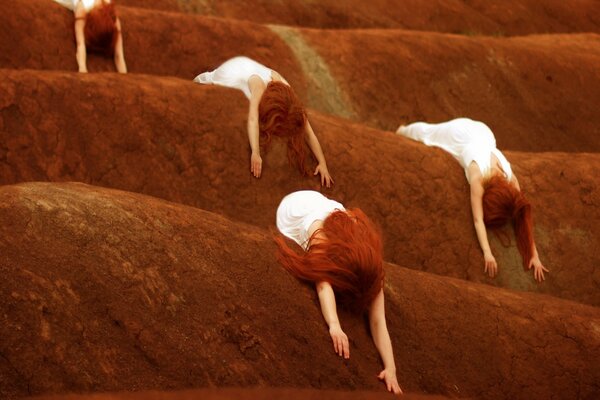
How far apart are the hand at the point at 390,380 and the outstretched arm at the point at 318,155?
7.25 feet

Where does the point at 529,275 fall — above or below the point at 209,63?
below

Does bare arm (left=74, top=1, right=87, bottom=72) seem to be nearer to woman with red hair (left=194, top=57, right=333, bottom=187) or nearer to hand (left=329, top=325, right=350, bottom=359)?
woman with red hair (left=194, top=57, right=333, bottom=187)

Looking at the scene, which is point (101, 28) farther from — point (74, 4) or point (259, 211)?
point (259, 211)

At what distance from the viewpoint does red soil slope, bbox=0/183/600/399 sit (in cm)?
432

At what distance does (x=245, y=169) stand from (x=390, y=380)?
2.30 m

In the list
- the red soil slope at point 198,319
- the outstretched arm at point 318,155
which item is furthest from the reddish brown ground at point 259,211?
the outstretched arm at point 318,155

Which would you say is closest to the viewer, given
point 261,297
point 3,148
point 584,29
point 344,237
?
point 261,297

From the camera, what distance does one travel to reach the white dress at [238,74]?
7.35 meters

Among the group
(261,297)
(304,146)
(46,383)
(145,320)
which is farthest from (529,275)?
(46,383)

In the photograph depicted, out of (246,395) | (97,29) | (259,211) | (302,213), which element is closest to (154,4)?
(97,29)

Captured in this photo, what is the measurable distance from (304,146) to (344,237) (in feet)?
6.00

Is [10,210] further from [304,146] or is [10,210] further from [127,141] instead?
[304,146]

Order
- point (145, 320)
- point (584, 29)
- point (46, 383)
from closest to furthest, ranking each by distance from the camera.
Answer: point (46, 383), point (145, 320), point (584, 29)

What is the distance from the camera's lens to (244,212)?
266 inches
